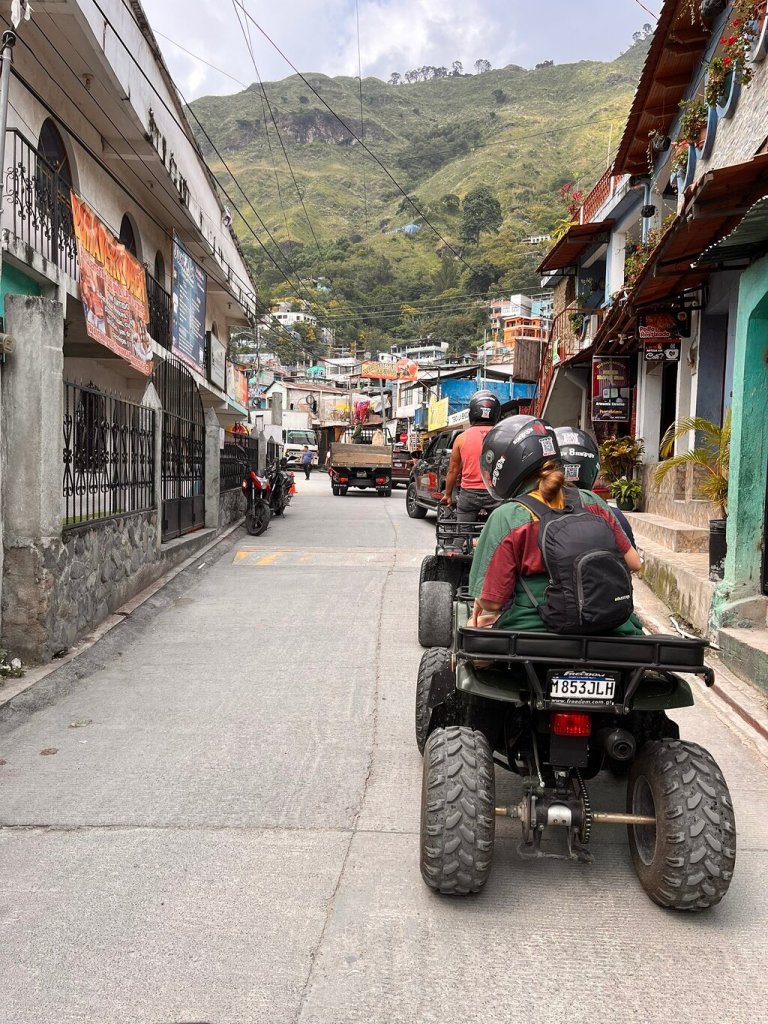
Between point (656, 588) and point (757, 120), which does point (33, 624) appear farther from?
point (757, 120)

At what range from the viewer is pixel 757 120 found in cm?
964

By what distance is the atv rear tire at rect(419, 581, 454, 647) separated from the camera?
22.8 feet

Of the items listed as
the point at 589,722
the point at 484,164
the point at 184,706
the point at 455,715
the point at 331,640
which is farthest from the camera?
the point at 484,164

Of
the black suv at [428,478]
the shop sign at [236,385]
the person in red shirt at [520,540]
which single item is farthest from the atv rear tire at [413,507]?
the person in red shirt at [520,540]

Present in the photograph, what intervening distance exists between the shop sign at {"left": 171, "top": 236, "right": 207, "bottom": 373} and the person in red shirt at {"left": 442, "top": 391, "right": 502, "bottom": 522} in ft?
32.1

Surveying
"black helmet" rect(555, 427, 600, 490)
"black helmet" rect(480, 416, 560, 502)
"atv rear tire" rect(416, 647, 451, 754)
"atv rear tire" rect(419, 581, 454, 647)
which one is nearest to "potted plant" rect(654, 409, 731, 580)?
"atv rear tire" rect(419, 581, 454, 647)

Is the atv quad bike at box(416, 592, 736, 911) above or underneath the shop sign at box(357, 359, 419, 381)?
underneath

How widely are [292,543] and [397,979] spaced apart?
12.2 m

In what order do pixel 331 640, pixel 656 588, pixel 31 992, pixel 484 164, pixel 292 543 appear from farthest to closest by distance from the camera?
pixel 484 164 < pixel 292 543 < pixel 656 588 < pixel 331 640 < pixel 31 992

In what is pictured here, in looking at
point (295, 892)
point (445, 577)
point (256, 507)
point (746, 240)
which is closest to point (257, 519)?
point (256, 507)

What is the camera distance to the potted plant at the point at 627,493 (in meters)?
14.9

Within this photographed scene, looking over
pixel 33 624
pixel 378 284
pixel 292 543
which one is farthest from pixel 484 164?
pixel 33 624

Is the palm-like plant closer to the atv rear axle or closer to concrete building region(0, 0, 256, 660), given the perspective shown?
the atv rear axle

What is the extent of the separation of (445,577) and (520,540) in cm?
410
